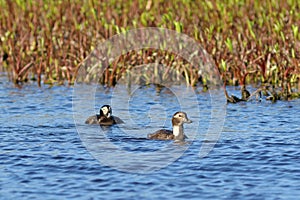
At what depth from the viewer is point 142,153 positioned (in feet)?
37.1

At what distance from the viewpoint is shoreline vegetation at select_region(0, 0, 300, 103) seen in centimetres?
1677

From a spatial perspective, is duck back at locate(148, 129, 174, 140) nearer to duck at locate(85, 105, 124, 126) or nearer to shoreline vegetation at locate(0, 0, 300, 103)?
duck at locate(85, 105, 124, 126)

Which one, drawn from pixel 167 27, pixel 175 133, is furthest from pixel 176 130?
pixel 167 27

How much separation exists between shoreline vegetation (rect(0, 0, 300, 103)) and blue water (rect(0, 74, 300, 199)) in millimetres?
1297

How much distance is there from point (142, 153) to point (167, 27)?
24.8ft

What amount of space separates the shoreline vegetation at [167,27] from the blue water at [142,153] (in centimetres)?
130

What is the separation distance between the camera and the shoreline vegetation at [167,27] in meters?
16.8

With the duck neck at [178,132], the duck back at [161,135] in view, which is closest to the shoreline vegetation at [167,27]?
the duck neck at [178,132]

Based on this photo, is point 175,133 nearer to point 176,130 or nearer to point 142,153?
point 176,130

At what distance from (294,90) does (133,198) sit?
8.41m

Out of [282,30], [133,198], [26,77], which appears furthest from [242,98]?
[133,198]

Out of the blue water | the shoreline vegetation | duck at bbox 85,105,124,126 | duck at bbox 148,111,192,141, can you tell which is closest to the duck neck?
duck at bbox 148,111,192,141

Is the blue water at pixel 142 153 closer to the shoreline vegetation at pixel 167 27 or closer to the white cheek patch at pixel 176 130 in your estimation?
the white cheek patch at pixel 176 130

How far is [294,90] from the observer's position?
1661 centimetres
